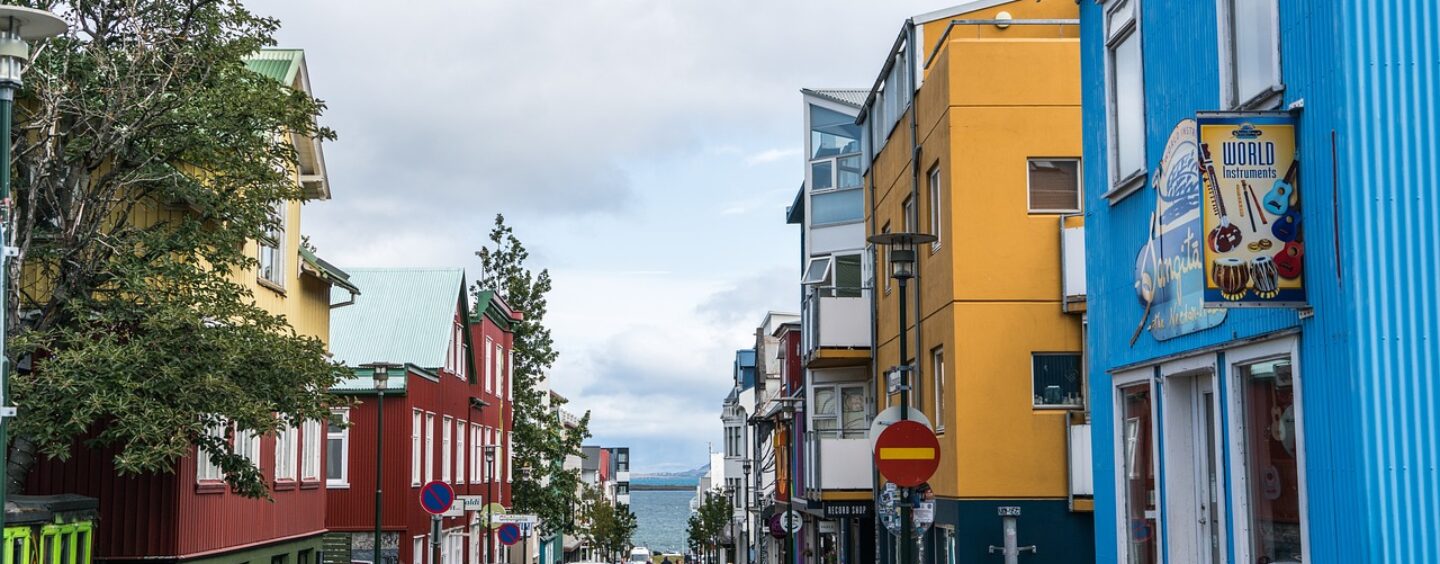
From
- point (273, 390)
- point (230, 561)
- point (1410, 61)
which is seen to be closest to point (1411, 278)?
point (1410, 61)

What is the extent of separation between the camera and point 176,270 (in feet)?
55.6

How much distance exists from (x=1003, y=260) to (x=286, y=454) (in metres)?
12.0

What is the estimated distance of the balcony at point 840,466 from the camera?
2712 cm

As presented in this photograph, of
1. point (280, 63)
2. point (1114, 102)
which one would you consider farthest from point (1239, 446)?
point (280, 63)

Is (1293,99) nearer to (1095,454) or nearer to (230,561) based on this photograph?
(1095,454)

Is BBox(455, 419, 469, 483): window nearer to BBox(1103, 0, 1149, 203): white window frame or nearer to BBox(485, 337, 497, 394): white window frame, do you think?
BBox(485, 337, 497, 394): white window frame

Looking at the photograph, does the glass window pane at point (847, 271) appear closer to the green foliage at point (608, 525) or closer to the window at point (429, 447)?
the window at point (429, 447)

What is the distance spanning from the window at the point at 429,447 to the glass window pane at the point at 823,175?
12.4 meters

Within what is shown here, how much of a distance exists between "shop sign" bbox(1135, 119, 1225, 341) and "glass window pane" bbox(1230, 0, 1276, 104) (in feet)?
1.48

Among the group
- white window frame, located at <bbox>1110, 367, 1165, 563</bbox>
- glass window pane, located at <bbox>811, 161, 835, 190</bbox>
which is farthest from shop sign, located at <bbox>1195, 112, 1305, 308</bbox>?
glass window pane, located at <bbox>811, 161, 835, 190</bbox>

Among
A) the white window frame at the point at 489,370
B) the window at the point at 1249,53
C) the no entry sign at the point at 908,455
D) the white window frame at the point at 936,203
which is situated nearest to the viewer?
the window at the point at 1249,53

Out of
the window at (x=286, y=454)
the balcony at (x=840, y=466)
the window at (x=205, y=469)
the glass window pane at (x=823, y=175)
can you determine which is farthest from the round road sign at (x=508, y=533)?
the window at (x=205, y=469)

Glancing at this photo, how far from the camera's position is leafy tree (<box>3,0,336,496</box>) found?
1584cm

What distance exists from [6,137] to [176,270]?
23.5 feet
